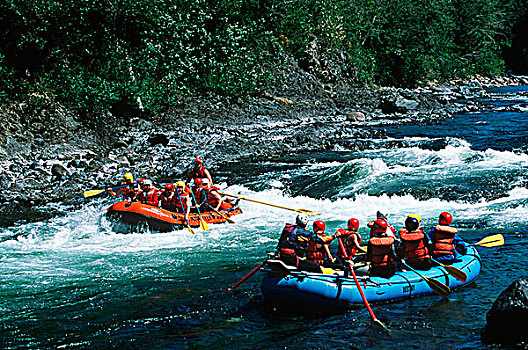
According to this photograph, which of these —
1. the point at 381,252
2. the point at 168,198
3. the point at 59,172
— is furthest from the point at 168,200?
the point at 381,252

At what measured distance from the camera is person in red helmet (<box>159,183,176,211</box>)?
12.0 metres

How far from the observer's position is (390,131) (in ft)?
70.0

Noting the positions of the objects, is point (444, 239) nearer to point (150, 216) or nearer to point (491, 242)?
point (491, 242)

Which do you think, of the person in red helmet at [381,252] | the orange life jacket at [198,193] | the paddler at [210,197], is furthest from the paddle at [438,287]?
the orange life jacket at [198,193]

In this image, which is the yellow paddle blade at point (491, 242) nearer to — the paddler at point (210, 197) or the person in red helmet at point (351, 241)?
the person in red helmet at point (351, 241)

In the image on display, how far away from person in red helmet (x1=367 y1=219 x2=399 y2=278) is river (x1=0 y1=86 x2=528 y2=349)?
0.52 metres

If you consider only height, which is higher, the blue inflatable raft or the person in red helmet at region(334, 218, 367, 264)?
the person in red helmet at region(334, 218, 367, 264)

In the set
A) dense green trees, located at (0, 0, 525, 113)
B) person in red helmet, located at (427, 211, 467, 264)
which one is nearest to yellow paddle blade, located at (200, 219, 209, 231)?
person in red helmet, located at (427, 211, 467, 264)

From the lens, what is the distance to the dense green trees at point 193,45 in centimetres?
1998

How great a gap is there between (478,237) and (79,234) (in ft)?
27.7

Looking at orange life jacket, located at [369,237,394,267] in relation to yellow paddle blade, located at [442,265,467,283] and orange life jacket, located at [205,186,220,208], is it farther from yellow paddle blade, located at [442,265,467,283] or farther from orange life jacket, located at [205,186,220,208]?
orange life jacket, located at [205,186,220,208]

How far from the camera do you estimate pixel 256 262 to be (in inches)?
377

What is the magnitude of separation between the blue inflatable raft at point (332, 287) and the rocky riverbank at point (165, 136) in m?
8.01

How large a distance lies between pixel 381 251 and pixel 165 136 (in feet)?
41.5
